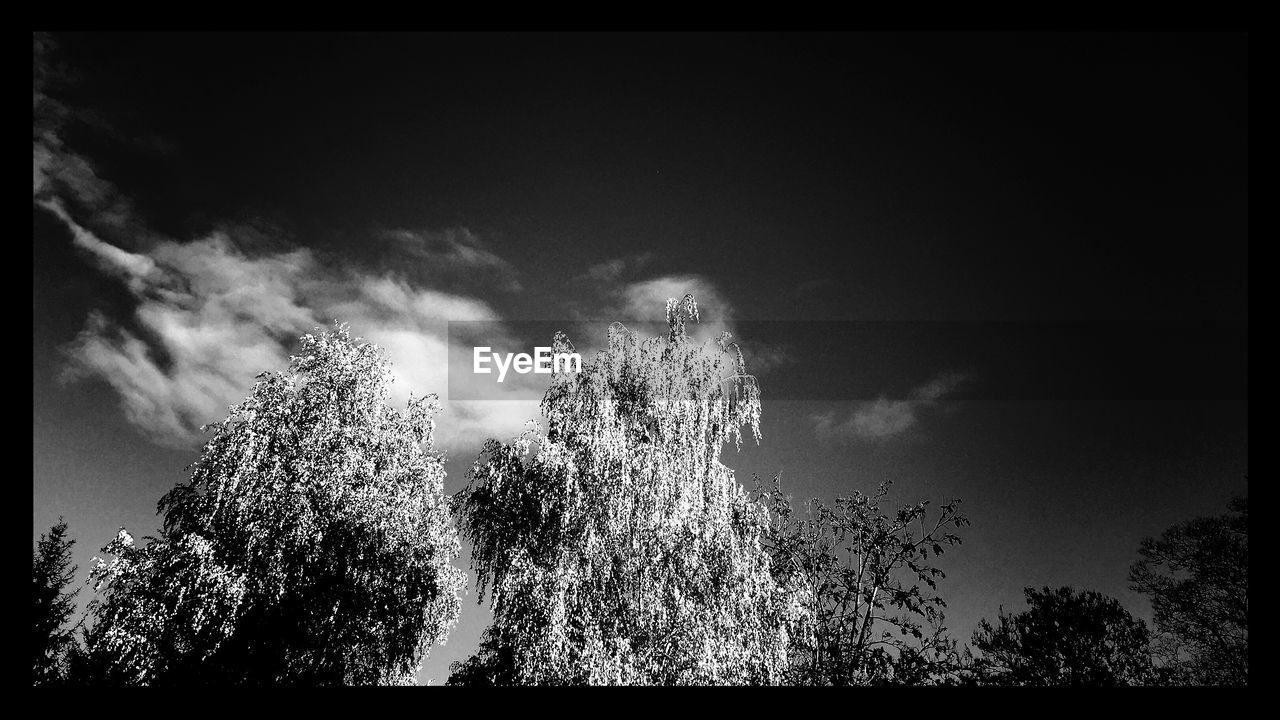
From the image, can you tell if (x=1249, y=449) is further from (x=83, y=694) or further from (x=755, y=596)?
(x=83, y=694)

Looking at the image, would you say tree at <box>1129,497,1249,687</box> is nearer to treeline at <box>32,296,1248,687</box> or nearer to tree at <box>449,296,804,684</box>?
treeline at <box>32,296,1248,687</box>

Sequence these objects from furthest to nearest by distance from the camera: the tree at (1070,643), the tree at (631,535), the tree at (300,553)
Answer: the tree at (1070,643) → the tree at (300,553) → the tree at (631,535)

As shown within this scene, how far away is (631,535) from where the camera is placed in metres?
9.98

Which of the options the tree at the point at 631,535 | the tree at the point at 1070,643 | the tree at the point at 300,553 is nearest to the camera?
the tree at the point at 631,535

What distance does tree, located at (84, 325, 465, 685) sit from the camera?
11.2m

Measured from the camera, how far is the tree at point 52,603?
Result: 1912 centimetres

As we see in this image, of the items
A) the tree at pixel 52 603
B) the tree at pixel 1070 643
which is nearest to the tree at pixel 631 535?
the tree at pixel 1070 643

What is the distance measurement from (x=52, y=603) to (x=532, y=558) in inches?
871

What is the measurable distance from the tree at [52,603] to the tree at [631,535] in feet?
55.8

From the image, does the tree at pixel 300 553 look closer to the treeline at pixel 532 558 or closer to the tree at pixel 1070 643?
the treeline at pixel 532 558

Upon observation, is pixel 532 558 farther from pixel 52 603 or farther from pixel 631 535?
pixel 52 603

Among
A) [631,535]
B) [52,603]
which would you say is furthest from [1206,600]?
[52,603]

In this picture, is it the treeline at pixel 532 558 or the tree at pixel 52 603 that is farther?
the tree at pixel 52 603

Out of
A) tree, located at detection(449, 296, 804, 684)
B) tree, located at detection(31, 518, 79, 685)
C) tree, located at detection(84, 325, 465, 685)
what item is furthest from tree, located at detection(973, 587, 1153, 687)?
tree, located at detection(31, 518, 79, 685)
